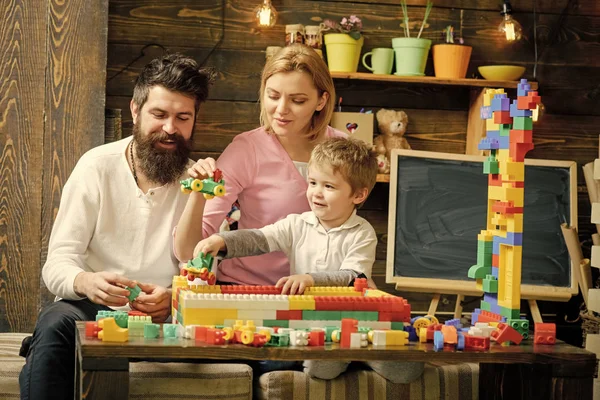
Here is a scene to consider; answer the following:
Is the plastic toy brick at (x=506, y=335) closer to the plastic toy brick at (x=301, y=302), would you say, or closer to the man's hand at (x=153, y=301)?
the plastic toy brick at (x=301, y=302)

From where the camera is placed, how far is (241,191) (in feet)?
9.47

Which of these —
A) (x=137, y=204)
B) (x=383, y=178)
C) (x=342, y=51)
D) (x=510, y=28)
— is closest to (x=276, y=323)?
(x=137, y=204)

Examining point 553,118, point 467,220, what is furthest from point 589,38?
point 467,220

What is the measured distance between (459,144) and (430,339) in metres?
2.56

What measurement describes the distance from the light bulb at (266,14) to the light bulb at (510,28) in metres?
1.07

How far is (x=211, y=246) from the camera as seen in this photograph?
7.98 feet

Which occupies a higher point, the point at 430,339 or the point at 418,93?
the point at 418,93

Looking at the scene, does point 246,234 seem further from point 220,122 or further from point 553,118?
point 553,118

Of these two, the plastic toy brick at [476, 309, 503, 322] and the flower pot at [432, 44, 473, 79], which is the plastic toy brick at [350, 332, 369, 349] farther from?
the flower pot at [432, 44, 473, 79]

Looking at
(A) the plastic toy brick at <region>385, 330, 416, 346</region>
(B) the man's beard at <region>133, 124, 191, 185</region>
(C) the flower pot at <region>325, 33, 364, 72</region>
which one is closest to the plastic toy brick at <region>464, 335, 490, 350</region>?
(A) the plastic toy brick at <region>385, 330, 416, 346</region>

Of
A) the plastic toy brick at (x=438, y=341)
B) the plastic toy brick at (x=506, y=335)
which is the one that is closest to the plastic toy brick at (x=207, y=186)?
the plastic toy brick at (x=438, y=341)

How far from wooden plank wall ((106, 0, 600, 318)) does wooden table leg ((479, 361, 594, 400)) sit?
2217 mm

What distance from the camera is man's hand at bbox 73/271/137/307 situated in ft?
7.77

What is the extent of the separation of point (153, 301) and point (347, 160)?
65 cm
